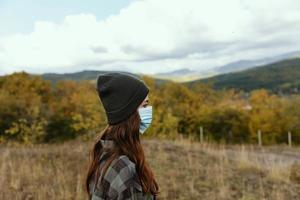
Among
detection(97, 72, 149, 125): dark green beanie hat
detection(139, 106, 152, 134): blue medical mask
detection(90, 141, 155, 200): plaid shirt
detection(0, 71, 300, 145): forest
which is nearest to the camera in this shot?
detection(90, 141, 155, 200): plaid shirt

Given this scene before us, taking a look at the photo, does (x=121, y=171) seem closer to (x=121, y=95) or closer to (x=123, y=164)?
(x=123, y=164)

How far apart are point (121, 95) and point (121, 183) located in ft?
1.19

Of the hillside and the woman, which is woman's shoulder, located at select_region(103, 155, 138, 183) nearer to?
the woman

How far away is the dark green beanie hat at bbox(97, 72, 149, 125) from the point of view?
1.84m

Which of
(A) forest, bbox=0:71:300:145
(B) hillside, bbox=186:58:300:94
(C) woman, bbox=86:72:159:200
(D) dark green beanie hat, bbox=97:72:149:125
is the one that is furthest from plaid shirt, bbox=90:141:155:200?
(B) hillside, bbox=186:58:300:94

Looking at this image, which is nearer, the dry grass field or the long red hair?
the long red hair

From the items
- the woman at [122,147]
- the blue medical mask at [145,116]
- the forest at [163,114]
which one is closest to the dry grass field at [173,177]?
the blue medical mask at [145,116]

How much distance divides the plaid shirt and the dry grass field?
12.7 ft

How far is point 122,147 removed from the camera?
1.81 metres

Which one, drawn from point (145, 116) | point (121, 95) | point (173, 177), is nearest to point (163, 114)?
point (173, 177)

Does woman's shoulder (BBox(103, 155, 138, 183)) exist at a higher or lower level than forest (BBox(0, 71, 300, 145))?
higher

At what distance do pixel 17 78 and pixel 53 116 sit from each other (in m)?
15.6

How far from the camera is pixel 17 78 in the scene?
170ft

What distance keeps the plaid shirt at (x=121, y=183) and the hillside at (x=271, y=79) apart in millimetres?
128395
